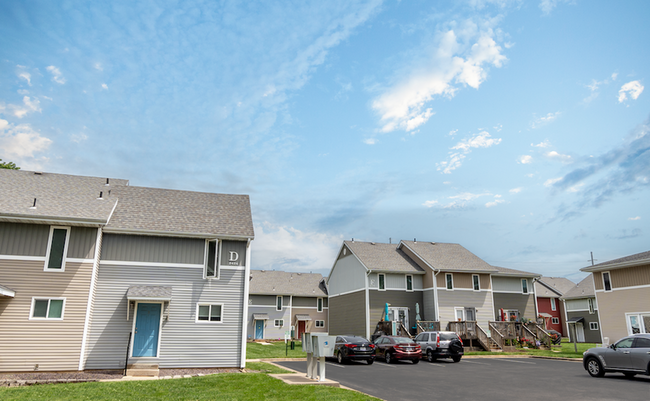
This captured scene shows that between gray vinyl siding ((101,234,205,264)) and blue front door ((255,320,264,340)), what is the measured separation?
29392 millimetres

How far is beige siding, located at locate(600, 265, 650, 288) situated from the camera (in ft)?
85.2

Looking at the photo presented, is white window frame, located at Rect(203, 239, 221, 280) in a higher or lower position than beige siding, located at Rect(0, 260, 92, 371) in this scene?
higher

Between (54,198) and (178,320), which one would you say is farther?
(54,198)

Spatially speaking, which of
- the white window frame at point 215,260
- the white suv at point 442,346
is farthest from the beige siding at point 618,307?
the white window frame at point 215,260

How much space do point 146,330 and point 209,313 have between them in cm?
260

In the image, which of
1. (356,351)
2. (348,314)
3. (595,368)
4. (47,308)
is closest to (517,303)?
(348,314)

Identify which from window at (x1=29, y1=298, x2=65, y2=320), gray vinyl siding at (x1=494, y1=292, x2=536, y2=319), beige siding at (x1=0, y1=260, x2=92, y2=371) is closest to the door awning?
beige siding at (x1=0, y1=260, x2=92, y2=371)

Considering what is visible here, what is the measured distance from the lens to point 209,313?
19.1 metres

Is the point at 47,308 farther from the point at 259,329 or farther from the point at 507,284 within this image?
the point at 507,284

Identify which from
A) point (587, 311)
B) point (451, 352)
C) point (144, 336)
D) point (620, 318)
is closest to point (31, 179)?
point (144, 336)

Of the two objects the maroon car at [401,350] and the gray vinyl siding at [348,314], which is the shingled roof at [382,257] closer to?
the gray vinyl siding at [348,314]

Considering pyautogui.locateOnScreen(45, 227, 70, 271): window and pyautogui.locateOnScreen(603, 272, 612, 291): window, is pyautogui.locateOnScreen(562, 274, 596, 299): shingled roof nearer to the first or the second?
pyautogui.locateOnScreen(603, 272, 612, 291): window

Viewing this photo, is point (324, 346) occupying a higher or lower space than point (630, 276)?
lower

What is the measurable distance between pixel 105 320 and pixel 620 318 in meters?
28.9
